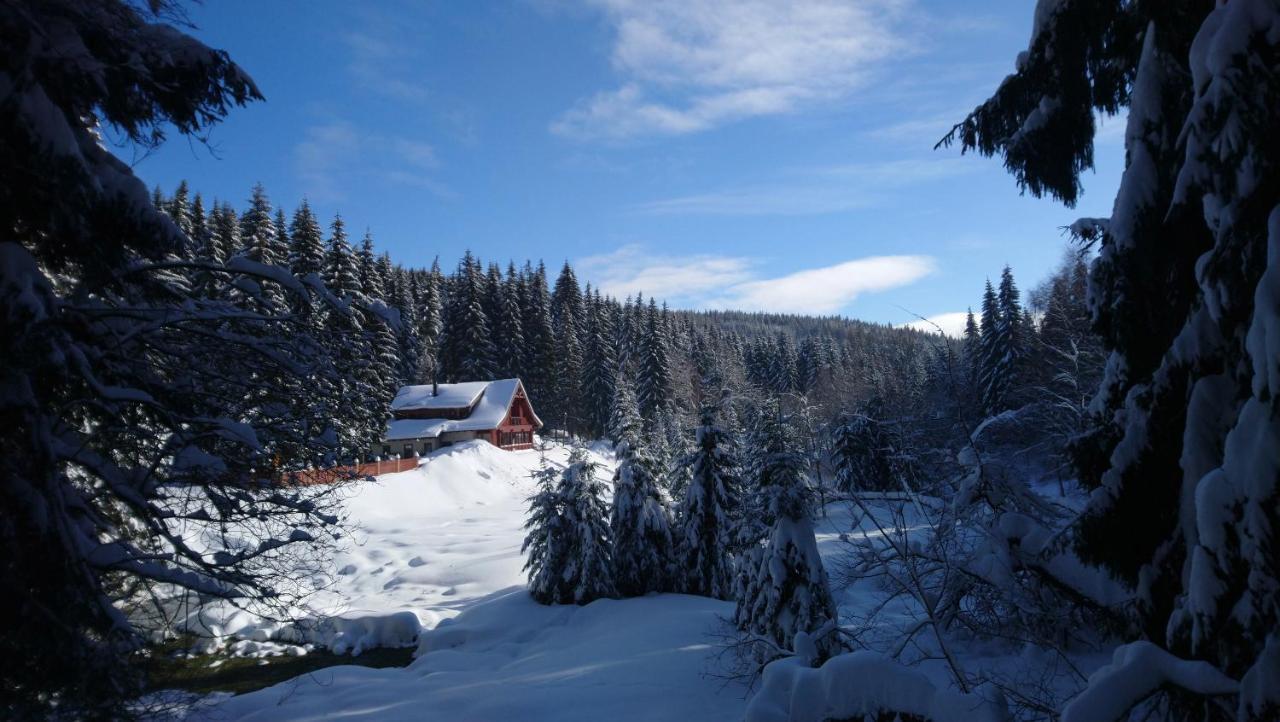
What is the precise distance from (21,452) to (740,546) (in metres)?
14.0

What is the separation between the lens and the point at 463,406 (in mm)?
46969

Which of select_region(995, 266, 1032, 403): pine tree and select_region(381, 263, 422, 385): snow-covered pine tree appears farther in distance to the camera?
select_region(381, 263, 422, 385): snow-covered pine tree

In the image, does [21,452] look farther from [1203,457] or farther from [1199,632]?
[1203,457]

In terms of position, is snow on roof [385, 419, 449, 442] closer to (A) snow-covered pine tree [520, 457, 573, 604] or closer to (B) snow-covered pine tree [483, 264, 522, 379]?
(B) snow-covered pine tree [483, 264, 522, 379]

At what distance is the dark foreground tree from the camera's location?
4.07 metres

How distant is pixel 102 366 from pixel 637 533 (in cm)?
1861

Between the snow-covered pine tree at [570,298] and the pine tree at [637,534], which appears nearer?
the pine tree at [637,534]

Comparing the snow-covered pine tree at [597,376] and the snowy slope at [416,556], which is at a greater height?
the snow-covered pine tree at [597,376]

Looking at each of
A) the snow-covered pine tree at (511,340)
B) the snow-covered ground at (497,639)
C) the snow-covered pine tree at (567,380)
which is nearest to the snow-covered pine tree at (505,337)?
the snow-covered pine tree at (511,340)

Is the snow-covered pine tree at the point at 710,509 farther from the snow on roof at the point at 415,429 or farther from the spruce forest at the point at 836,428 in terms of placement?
the snow on roof at the point at 415,429

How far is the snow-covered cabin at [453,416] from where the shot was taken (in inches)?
1797

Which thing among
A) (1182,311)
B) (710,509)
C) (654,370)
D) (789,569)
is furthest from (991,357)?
(1182,311)

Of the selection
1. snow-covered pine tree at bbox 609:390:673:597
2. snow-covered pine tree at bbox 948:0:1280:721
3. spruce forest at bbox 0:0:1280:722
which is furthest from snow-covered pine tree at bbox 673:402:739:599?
snow-covered pine tree at bbox 948:0:1280:721

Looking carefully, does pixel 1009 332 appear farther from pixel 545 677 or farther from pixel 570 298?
pixel 570 298
